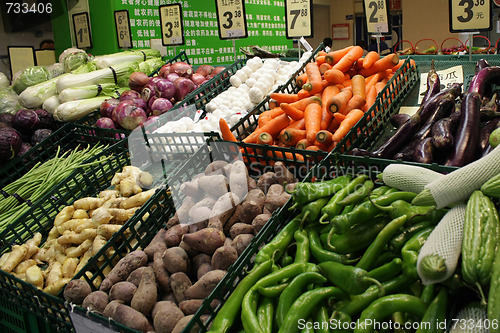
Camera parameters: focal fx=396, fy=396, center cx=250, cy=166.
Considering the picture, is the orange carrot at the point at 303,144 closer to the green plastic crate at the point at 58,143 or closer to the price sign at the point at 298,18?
the green plastic crate at the point at 58,143

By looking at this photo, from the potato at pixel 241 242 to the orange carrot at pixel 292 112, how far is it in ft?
3.57

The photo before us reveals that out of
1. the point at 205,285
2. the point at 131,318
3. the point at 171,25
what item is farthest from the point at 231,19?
the point at 131,318

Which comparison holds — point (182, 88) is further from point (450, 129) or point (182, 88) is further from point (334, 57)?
point (450, 129)

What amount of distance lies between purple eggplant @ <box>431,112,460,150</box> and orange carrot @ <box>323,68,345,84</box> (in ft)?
2.91

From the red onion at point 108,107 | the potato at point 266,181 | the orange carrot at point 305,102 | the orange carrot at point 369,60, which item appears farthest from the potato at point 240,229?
the red onion at point 108,107

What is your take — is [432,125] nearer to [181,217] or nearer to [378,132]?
[378,132]

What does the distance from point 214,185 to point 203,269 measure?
444mm

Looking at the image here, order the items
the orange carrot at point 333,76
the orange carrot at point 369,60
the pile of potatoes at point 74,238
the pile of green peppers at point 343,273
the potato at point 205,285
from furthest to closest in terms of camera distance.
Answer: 1. the orange carrot at point 369,60
2. the orange carrot at point 333,76
3. the pile of potatoes at point 74,238
4. the potato at point 205,285
5. the pile of green peppers at point 343,273

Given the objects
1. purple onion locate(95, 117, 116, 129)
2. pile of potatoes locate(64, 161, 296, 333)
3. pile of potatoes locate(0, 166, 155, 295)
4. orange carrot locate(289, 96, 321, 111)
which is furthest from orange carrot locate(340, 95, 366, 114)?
purple onion locate(95, 117, 116, 129)

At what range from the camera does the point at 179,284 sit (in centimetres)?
145

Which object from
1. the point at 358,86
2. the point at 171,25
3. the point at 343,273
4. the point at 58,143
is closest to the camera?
the point at 343,273

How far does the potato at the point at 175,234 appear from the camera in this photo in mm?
1676

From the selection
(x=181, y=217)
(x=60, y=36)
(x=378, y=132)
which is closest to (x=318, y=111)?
(x=378, y=132)

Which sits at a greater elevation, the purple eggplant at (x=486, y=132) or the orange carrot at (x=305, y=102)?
the orange carrot at (x=305, y=102)
